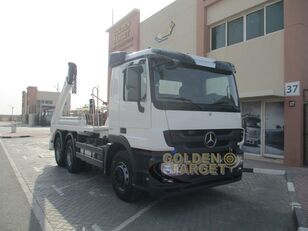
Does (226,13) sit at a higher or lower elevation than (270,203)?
higher

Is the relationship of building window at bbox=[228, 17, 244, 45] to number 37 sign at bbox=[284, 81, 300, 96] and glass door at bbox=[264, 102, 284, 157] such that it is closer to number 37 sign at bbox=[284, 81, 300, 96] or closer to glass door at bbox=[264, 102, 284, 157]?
glass door at bbox=[264, 102, 284, 157]

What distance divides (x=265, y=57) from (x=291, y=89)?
6.03ft

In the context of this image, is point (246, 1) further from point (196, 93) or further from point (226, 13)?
point (196, 93)

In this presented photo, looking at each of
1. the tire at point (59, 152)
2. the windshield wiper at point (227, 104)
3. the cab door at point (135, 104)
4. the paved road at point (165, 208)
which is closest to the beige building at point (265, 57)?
the paved road at point (165, 208)

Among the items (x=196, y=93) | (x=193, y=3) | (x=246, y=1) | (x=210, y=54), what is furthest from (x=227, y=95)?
(x=193, y=3)

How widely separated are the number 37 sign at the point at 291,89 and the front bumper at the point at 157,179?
651cm

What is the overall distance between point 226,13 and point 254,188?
29.3 ft

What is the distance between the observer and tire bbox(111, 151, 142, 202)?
6949 millimetres

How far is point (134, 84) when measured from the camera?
6.59m

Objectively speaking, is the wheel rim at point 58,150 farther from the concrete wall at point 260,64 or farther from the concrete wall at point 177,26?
the concrete wall at point 177,26

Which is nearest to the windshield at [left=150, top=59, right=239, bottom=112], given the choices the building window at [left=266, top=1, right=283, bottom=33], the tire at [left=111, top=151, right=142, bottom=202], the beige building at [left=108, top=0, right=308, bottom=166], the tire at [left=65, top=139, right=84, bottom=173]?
the tire at [left=111, top=151, right=142, bottom=202]

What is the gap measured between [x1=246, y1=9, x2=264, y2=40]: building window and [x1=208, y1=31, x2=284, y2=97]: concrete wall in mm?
320

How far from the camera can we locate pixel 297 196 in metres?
7.71

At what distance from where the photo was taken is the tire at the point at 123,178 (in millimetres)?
6949
